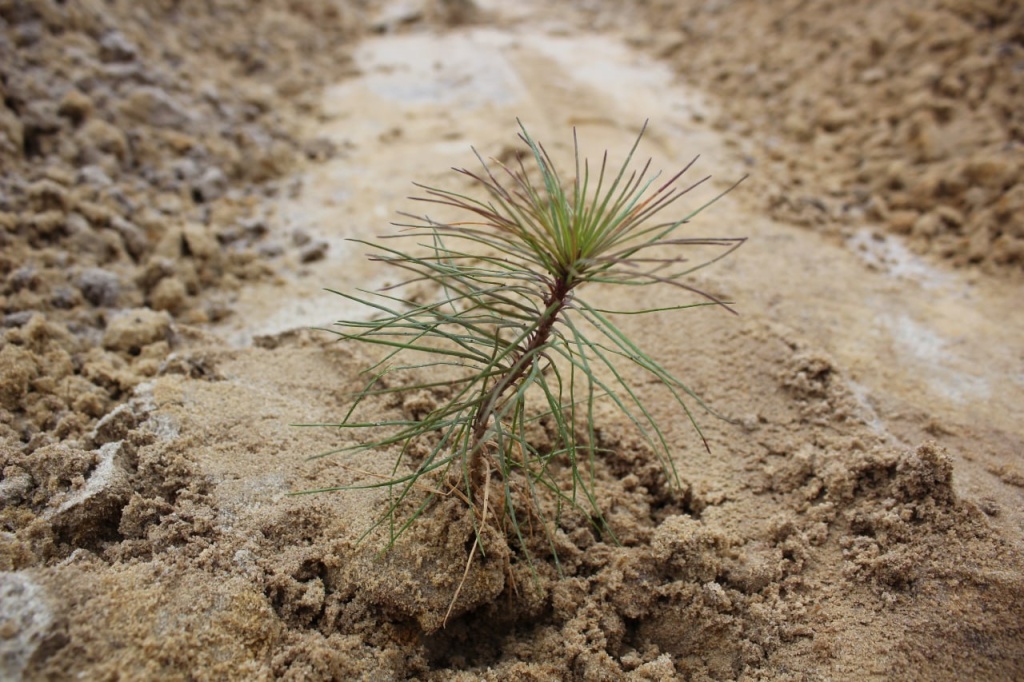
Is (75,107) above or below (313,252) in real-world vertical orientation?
above

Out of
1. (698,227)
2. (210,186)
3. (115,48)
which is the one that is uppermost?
(115,48)

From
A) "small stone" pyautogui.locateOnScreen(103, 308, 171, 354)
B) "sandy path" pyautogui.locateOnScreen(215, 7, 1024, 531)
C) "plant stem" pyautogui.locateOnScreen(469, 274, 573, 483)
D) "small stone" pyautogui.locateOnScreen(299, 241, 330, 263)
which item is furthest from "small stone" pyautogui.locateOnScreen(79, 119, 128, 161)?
"plant stem" pyautogui.locateOnScreen(469, 274, 573, 483)

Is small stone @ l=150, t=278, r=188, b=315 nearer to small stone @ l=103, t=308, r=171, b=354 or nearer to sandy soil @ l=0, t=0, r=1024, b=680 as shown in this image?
sandy soil @ l=0, t=0, r=1024, b=680

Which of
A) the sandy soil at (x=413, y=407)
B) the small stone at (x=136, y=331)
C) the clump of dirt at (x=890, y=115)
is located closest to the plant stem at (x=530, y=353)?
the sandy soil at (x=413, y=407)

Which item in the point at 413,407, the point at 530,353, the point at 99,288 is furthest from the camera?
the point at 99,288

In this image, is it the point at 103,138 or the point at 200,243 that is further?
the point at 103,138

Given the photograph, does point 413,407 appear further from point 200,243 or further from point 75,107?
point 75,107

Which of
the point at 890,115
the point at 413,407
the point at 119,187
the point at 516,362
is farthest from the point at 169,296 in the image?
the point at 890,115
